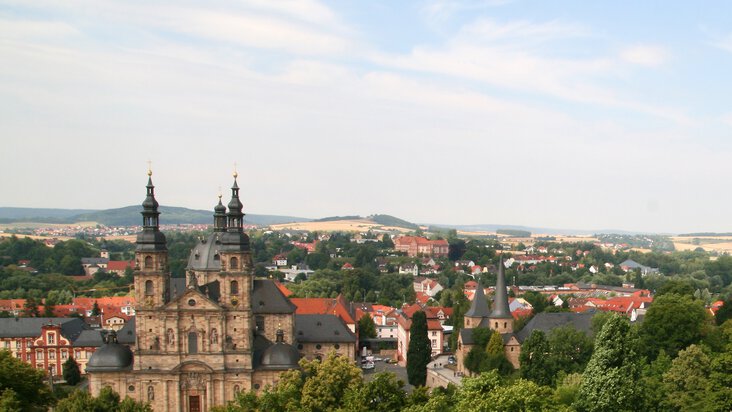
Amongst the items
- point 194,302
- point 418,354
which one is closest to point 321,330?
point 418,354

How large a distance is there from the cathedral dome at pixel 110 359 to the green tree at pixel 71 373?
14231 millimetres

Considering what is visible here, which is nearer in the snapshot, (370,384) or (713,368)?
(370,384)

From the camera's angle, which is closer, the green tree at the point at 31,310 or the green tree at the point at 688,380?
the green tree at the point at 688,380

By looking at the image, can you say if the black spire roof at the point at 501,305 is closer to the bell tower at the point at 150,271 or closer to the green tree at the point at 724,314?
the green tree at the point at 724,314

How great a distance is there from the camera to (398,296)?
13212 cm

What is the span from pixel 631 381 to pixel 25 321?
208ft

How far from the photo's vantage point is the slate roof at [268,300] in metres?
64.4

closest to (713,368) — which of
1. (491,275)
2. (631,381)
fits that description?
(631,381)

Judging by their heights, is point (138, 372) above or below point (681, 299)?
below

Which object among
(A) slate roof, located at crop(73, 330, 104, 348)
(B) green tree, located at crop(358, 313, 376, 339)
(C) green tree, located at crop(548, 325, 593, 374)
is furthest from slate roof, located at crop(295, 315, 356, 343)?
(A) slate roof, located at crop(73, 330, 104, 348)

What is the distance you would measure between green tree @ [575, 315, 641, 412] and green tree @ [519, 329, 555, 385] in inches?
557

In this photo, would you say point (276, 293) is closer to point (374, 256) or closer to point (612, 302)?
point (612, 302)

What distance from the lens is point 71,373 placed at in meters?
71.4

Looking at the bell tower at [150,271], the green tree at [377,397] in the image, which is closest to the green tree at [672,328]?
the green tree at [377,397]
